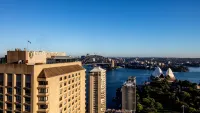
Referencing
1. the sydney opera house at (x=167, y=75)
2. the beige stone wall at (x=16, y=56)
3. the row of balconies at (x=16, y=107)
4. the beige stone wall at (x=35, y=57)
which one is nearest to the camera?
the row of balconies at (x=16, y=107)

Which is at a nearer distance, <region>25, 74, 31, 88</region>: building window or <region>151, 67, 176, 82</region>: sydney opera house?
<region>25, 74, 31, 88</region>: building window

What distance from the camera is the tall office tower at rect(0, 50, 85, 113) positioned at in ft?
38.4

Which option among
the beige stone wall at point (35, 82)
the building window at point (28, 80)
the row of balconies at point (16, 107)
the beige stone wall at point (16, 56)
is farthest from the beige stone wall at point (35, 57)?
the row of balconies at point (16, 107)

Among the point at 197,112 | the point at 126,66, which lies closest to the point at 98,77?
the point at 197,112

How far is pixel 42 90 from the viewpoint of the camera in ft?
38.7

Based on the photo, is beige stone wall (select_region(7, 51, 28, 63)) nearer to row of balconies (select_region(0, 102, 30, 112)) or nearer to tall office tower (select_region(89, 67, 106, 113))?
row of balconies (select_region(0, 102, 30, 112))

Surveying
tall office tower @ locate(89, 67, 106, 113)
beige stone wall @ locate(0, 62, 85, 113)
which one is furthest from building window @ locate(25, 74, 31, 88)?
tall office tower @ locate(89, 67, 106, 113)

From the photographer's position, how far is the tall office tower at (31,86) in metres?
11.7

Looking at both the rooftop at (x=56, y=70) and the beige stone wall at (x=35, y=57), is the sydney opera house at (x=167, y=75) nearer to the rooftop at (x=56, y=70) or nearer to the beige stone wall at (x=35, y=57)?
the rooftop at (x=56, y=70)

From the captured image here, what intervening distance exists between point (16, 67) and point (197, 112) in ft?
119

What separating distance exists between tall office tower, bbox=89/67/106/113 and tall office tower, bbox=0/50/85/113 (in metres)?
32.7

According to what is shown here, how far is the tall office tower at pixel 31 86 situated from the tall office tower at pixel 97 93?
107 feet

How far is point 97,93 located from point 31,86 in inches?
1410

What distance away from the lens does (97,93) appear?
46875 mm
